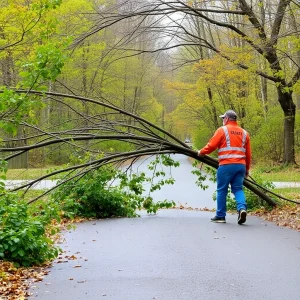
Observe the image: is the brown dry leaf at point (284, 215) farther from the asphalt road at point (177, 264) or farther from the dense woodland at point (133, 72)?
the dense woodland at point (133, 72)

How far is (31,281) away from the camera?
6.04 meters

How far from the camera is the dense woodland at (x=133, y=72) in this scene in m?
8.32

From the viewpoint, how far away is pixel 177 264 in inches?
269

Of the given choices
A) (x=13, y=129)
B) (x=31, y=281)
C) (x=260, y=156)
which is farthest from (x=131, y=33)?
(x=260, y=156)

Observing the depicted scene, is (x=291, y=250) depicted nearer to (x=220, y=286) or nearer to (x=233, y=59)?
(x=220, y=286)

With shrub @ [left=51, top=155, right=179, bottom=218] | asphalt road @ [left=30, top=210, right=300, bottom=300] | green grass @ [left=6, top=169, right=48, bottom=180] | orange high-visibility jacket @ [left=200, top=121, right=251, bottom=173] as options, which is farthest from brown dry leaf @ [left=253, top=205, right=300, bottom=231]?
green grass @ [left=6, top=169, right=48, bottom=180]

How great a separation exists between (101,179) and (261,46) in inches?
478

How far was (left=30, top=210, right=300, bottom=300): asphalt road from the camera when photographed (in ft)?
18.0

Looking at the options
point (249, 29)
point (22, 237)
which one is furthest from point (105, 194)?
point (249, 29)

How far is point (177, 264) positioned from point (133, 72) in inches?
1608

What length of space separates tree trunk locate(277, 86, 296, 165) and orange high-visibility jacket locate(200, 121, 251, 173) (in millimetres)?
18851

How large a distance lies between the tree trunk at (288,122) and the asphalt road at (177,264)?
19.7 m

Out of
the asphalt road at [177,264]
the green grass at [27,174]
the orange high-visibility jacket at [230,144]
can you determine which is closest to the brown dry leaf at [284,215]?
the asphalt road at [177,264]

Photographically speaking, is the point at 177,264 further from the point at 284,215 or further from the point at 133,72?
the point at 133,72
